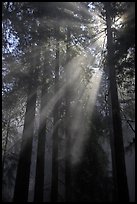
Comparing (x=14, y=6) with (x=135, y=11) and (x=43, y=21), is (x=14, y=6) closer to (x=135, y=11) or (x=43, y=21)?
(x=43, y=21)

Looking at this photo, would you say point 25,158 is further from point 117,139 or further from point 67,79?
point 67,79

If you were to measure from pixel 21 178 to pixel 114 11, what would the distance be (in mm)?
8705

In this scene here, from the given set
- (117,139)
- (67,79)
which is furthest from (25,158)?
(67,79)

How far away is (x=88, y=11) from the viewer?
18031 millimetres

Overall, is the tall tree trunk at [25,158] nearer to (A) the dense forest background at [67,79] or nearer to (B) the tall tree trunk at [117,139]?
(A) the dense forest background at [67,79]

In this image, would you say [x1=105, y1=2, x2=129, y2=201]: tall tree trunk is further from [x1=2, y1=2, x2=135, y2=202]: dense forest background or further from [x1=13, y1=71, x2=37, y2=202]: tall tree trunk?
[x1=13, y1=71, x2=37, y2=202]: tall tree trunk

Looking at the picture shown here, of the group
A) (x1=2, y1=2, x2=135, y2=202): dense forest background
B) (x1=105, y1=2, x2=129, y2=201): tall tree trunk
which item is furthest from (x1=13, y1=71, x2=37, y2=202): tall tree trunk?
(x1=105, y1=2, x2=129, y2=201): tall tree trunk

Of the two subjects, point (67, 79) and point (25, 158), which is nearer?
point (25, 158)

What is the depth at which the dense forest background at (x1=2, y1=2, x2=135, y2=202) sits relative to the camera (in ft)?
47.5

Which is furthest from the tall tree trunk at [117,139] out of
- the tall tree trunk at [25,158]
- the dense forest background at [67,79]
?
the tall tree trunk at [25,158]

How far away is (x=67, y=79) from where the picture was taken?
19.3 meters

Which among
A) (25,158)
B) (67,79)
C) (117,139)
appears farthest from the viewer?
(67,79)

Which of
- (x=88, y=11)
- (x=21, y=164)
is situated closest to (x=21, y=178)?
(x=21, y=164)

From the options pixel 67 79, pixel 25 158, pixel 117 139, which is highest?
pixel 67 79
